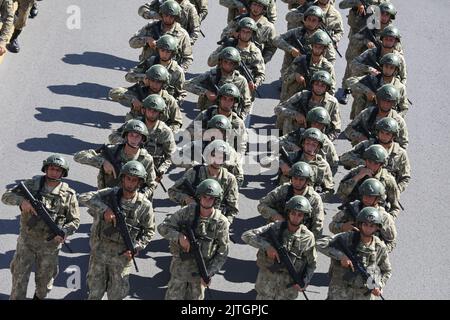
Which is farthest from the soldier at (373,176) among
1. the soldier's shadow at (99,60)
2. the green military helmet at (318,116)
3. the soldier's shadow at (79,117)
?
the soldier's shadow at (99,60)

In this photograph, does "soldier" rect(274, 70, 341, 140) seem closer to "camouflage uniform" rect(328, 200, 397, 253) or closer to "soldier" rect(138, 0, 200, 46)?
"camouflage uniform" rect(328, 200, 397, 253)

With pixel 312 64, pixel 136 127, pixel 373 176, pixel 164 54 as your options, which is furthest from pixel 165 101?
pixel 373 176

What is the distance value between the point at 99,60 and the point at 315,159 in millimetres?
6907

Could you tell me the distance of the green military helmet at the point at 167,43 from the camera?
20.8m

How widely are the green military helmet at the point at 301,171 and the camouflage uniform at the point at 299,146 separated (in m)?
1.32

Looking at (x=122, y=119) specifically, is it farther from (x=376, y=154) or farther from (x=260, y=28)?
(x=376, y=154)

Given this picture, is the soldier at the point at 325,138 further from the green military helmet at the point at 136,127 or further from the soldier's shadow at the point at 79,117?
the soldier's shadow at the point at 79,117

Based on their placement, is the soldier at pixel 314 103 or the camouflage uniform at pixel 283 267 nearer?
the camouflage uniform at pixel 283 267

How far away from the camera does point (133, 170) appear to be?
1703 centimetres

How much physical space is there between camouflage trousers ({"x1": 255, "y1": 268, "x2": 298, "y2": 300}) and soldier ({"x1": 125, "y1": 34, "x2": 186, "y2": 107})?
4.73 metres

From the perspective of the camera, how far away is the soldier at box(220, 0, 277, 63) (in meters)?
22.8
